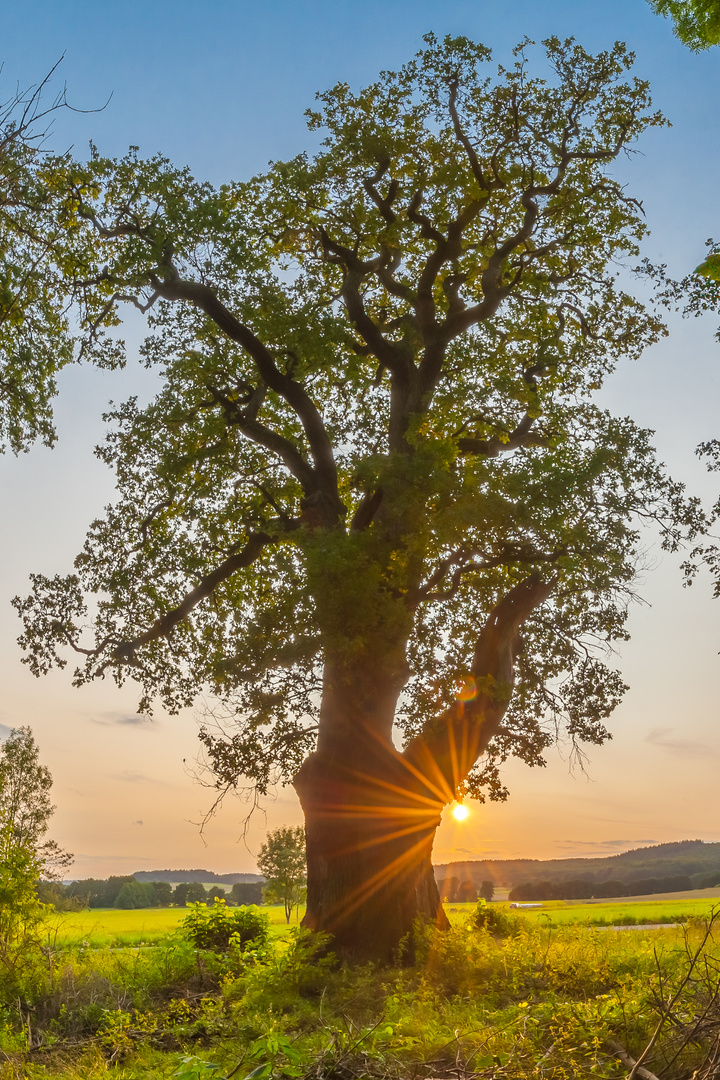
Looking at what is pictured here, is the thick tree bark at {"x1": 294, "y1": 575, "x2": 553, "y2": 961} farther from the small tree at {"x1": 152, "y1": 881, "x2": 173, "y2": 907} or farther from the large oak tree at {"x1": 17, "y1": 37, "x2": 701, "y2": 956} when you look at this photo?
the small tree at {"x1": 152, "y1": 881, "x2": 173, "y2": 907}

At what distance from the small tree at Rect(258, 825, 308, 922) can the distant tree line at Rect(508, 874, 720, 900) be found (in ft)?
34.0

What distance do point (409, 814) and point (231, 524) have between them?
705 cm

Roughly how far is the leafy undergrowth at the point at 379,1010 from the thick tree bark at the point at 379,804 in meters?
0.63

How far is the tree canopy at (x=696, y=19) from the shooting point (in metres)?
7.04

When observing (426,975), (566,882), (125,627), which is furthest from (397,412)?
(566,882)

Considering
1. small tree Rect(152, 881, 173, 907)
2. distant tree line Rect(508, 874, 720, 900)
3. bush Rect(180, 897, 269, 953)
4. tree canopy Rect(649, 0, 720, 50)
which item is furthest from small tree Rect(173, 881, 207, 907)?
tree canopy Rect(649, 0, 720, 50)

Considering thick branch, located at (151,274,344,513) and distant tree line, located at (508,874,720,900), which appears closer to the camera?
thick branch, located at (151,274,344,513)

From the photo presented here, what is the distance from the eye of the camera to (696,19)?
714cm

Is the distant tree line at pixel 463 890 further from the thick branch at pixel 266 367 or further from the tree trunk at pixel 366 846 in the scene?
the thick branch at pixel 266 367

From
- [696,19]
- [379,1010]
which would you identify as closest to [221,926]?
[379,1010]

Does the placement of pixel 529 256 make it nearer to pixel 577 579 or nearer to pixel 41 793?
pixel 577 579

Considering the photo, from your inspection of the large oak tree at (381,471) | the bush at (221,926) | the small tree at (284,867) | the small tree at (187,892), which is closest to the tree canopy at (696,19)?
the large oak tree at (381,471)

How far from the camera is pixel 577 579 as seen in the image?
15.2 metres

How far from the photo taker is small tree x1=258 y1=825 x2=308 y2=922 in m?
38.5
